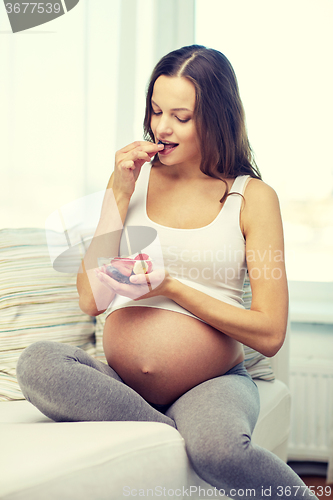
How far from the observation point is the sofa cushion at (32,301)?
4.11 ft

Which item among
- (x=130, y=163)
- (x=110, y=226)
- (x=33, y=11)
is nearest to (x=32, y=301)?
(x=110, y=226)

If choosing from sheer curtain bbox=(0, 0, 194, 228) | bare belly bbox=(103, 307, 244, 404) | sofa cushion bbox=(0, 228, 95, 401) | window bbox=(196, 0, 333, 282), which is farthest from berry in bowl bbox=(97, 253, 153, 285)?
window bbox=(196, 0, 333, 282)

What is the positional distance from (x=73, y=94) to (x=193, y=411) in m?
1.35

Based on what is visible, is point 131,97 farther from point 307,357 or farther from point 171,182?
point 307,357

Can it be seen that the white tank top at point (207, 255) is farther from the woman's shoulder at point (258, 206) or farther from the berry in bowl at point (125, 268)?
the berry in bowl at point (125, 268)

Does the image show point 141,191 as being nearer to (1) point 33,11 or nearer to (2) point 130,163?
(2) point 130,163

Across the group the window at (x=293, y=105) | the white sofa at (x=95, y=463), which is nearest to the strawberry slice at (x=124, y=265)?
the white sofa at (x=95, y=463)

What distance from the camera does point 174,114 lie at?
0.99 m

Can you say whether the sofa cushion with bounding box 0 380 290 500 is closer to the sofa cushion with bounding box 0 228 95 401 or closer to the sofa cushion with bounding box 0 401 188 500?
the sofa cushion with bounding box 0 401 188 500

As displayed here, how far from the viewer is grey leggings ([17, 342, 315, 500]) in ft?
2.33

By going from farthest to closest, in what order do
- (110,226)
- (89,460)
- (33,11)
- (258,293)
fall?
(33,11) < (110,226) < (258,293) < (89,460)

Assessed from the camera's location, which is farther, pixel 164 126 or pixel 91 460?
pixel 164 126

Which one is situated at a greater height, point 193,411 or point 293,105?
point 293,105

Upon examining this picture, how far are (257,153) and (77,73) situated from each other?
79cm
